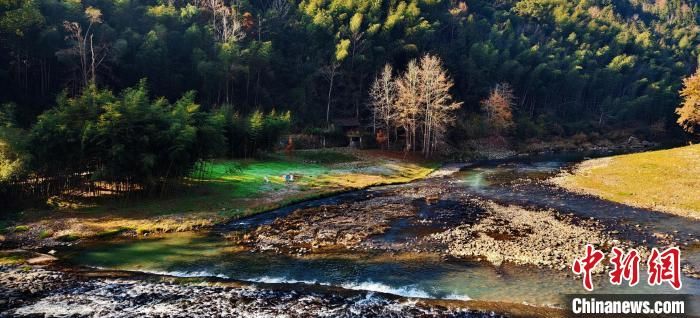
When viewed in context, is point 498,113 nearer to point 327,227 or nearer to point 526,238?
point 526,238

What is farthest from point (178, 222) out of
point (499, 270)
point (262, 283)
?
point (499, 270)

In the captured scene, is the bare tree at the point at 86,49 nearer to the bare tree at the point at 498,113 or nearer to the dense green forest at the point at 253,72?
the dense green forest at the point at 253,72

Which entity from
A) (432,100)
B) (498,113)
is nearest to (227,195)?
(432,100)

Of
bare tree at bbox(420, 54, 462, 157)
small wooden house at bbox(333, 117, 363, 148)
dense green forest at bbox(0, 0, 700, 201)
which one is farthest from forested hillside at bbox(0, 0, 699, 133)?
bare tree at bbox(420, 54, 462, 157)

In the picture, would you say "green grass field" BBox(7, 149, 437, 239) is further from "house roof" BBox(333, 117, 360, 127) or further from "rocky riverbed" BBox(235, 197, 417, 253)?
"house roof" BBox(333, 117, 360, 127)

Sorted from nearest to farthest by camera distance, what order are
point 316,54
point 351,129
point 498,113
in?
point 351,129
point 316,54
point 498,113

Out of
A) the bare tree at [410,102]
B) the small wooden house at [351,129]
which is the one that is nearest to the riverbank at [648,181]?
the bare tree at [410,102]
